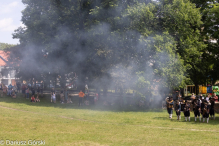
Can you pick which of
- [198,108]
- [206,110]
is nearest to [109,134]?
[198,108]

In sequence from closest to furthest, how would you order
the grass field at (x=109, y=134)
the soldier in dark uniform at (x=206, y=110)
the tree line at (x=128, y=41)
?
the grass field at (x=109, y=134)
the soldier in dark uniform at (x=206, y=110)
the tree line at (x=128, y=41)

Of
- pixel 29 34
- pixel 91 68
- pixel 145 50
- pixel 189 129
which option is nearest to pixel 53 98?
pixel 91 68

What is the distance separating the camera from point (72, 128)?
52.0 feet

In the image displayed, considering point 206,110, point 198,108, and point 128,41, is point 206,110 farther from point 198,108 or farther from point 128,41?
point 128,41

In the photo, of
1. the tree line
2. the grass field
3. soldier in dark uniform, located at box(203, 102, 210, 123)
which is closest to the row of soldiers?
soldier in dark uniform, located at box(203, 102, 210, 123)

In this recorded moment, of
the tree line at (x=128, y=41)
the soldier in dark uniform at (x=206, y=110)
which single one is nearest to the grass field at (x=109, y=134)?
the soldier in dark uniform at (x=206, y=110)

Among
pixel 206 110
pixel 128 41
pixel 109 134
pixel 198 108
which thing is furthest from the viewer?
pixel 128 41

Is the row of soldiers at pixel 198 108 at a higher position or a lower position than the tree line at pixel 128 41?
lower

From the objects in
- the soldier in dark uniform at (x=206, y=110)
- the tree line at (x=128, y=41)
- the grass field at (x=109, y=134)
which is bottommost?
the grass field at (x=109, y=134)

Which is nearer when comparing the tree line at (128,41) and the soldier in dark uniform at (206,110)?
the soldier in dark uniform at (206,110)

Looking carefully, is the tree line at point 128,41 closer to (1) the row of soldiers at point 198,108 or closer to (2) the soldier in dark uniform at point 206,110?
(1) the row of soldiers at point 198,108

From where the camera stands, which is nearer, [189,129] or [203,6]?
[189,129]

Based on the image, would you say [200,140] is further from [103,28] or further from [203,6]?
[203,6]

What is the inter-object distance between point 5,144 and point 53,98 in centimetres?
2235
